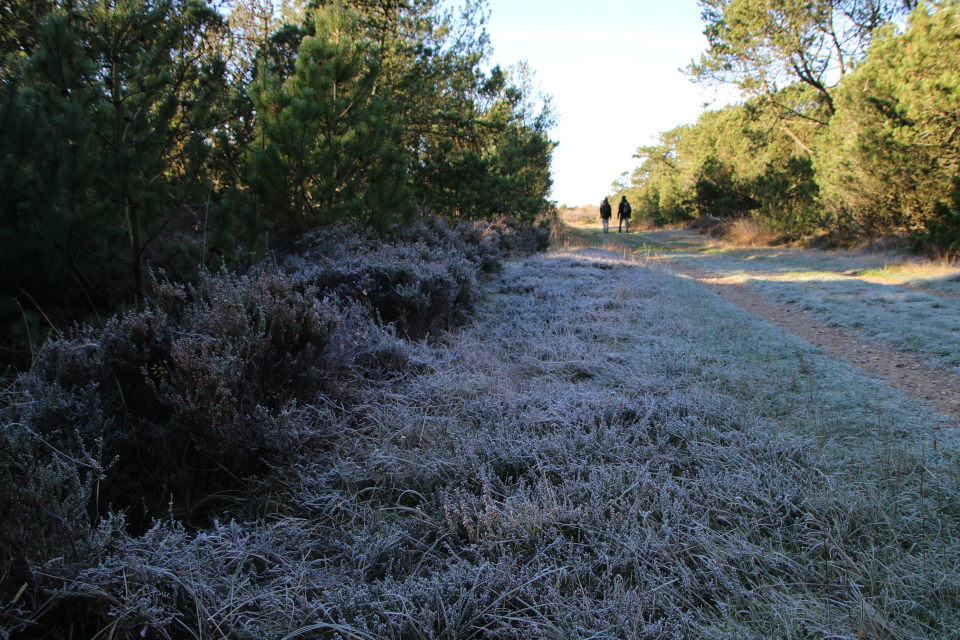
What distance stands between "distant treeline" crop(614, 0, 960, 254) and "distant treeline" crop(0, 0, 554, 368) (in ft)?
34.3

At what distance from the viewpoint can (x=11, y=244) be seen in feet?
11.5

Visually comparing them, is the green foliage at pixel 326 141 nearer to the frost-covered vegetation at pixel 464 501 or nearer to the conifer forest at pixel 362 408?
the conifer forest at pixel 362 408

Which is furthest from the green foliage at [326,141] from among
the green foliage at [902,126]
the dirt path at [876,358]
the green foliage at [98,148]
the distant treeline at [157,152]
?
the green foliage at [902,126]

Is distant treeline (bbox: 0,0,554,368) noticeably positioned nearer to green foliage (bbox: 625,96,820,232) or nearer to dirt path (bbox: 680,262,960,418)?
dirt path (bbox: 680,262,960,418)

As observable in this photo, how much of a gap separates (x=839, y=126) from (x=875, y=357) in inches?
404

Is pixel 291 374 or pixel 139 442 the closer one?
pixel 139 442

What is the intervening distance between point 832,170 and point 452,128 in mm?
9818

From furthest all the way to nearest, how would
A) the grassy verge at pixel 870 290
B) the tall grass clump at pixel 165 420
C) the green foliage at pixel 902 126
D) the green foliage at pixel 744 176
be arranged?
1. the green foliage at pixel 744 176
2. the green foliage at pixel 902 126
3. the grassy verge at pixel 870 290
4. the tall grass clump at pixel 165 420

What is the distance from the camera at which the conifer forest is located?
162 centimetres

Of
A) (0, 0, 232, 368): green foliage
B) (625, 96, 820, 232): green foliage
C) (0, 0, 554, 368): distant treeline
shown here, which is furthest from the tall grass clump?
(625, 96, 820, 232): green foliage

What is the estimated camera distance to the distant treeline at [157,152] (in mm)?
3646

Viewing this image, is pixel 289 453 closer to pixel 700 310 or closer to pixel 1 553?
pixel 1 553

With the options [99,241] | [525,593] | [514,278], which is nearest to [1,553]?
[525,593]

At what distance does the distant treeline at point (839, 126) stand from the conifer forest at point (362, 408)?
3.16 metres
